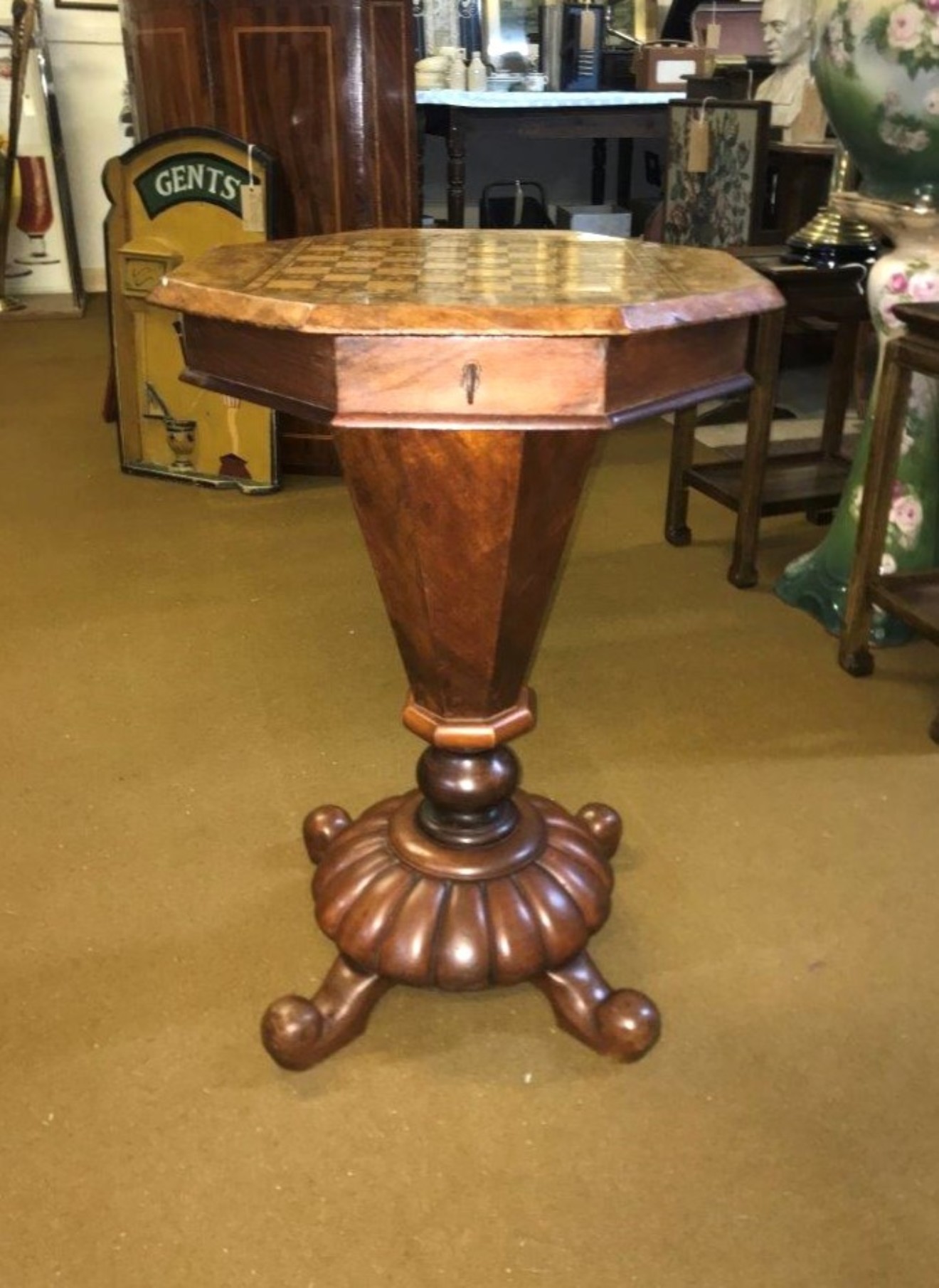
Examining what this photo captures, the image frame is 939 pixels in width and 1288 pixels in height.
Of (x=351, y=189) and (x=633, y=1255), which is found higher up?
(x=351, y=189)

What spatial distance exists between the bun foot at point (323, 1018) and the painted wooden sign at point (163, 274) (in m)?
1.80

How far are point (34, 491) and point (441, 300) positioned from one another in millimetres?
2304

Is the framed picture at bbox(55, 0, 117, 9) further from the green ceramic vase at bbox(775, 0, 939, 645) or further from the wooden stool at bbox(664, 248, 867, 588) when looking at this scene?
the green ceramic vase at bbox(775, 0, 939, 645)

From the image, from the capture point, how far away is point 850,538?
85.4 inches

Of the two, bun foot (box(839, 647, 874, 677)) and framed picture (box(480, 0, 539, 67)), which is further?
framed picture (box(480, 0, 539, 67))

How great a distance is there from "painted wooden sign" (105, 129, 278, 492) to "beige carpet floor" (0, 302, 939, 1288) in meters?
0.62

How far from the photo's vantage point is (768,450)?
230 cm

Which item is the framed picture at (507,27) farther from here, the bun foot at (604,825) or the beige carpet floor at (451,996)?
the bun foot at (604,825)

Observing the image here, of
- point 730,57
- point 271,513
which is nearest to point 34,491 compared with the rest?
point 271,513

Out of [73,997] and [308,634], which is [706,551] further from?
[73,997]

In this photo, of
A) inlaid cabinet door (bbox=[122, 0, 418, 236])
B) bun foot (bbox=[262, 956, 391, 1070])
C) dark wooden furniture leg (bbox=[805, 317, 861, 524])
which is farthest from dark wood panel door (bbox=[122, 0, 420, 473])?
bun foot (bbox=[262, 956, 391, 1070])

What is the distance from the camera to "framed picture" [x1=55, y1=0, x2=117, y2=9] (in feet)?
15.9

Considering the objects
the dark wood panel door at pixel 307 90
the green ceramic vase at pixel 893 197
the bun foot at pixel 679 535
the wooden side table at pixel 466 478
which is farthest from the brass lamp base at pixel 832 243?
the wooden side table at pixel 466 478

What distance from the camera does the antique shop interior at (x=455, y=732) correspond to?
3.34 feet
